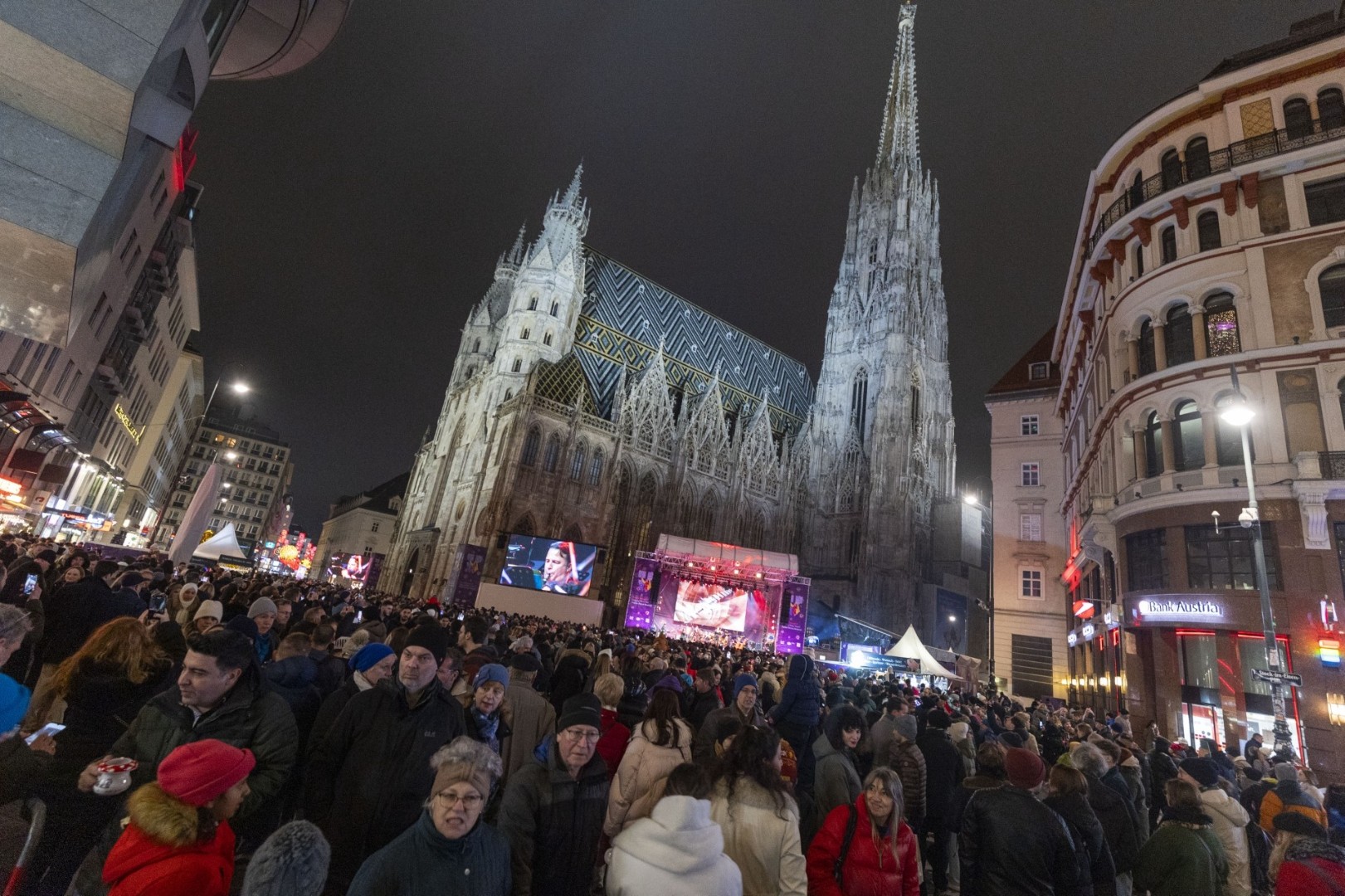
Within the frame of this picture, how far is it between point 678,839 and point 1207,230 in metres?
22.5

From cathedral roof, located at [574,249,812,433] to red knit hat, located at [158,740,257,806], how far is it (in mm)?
44957

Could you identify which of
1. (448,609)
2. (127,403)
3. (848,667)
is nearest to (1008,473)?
(848,667)

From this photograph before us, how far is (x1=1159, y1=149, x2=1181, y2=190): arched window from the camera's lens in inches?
719

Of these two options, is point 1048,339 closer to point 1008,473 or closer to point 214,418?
point 1008,473

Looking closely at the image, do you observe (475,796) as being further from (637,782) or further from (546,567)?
(546,567)

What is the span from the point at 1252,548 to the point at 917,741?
12.7 meters

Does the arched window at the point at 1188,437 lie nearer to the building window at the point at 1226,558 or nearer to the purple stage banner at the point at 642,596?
the building window at the point at 1226,558

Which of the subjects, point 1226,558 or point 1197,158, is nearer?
point 1226,558

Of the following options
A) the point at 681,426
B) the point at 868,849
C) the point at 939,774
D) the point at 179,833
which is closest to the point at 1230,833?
the point at 939,774

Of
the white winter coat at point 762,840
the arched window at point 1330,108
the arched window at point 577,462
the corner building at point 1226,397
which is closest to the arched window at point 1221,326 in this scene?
the corner building at point 1226,397

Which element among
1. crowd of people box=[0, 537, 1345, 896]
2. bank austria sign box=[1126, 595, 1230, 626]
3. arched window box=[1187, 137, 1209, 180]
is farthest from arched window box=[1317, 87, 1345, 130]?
crowd of people box=[0, 537, 1345, 896]

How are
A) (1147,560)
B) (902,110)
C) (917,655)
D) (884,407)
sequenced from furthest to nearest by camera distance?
1. (902,110)
2. (884,407)
3. (917,655)
4. (1147,560)

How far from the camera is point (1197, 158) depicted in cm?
1788

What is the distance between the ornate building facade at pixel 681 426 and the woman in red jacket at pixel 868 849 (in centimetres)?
3651
